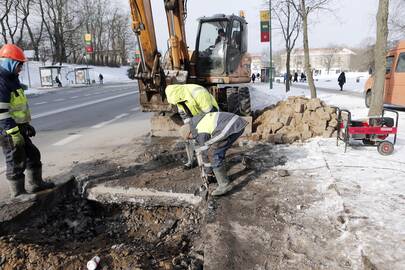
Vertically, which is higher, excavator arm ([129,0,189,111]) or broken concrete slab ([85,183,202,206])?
excavator arm ([129,0,189,111])

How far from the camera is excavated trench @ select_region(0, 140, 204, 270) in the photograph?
307cm

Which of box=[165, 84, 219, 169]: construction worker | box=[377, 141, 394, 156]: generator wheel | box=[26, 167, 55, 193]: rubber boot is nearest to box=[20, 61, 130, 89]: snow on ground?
box=[26, 167, 55, 193]: rubber boot

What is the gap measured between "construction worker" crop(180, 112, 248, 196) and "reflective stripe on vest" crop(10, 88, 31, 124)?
85.0 inches

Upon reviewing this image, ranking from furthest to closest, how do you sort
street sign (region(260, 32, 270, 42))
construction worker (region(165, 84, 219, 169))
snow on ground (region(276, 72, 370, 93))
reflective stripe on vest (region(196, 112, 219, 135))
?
snow on ground (region(276, 72, 370, 93)) → street sign (region(260, 32, 270, 42)) → construction worker (region(165, 84, 219, 169)) → reflective stripe on vest (region(196, 112, 219, 135))

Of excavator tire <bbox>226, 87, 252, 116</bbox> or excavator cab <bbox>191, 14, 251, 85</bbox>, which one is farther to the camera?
excavator tire <bbox>226, 87, 252, 116</bbox>

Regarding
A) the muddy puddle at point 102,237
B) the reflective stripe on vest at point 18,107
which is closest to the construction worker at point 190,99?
the muddy puddle at point 102,237

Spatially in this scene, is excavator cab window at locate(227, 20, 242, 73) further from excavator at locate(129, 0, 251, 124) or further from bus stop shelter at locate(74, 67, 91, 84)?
bus stop shelter at locate(74, 67, 91, 84)

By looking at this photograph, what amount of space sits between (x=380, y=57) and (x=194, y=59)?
15.8 feet

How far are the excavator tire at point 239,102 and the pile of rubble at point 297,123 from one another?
48 cm

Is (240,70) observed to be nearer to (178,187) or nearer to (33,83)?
(178,187)

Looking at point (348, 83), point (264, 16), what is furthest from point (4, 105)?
point (348, 83)

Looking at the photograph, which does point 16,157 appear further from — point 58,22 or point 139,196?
point 58,22

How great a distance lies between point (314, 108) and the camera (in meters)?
7.77

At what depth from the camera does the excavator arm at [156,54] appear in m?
6.71
